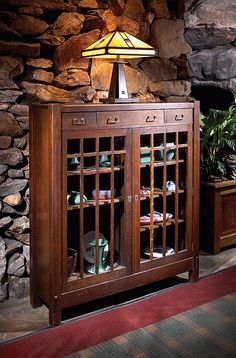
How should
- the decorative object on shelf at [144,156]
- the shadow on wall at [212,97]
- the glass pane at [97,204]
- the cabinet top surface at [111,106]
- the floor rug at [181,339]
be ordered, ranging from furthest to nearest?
the shadow on wall at [212,97] → the decorative object on shelf at [144,156] → the glass pane at [97,204] → the cabinet top surface at [111,106] → the floor rug at [181,339]

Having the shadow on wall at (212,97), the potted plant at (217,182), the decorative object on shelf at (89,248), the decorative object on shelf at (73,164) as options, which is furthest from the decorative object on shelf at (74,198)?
the shadow on wall at (212,97)

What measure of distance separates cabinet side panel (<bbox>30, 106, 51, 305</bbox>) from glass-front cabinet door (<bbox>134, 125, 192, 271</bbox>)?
2.06ft

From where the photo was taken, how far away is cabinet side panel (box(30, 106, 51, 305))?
3.02 metres

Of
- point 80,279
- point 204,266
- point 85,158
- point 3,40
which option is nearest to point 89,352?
point 80,279

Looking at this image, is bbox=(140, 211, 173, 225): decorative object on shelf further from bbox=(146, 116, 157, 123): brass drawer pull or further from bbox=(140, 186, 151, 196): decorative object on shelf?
bbox=(146, 116, 157, 123): brass drawer pull

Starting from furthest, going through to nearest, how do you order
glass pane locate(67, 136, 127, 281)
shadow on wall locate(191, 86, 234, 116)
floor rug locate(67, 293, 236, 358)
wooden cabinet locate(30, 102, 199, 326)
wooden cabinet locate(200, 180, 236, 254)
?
shadow on wall locate(191, 86, 234, 116)
wooden cabinet locate(200, 180, 236, 254)
glass pane locate(67, 136, 127, 281)
wooden cabinet locate(30, 102, 199, 326)
floor rug locate(67, 293, 236, 358)

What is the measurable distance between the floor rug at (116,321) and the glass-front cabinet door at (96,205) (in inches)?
10.0

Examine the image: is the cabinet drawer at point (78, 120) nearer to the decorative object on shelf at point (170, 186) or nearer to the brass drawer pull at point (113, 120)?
the brass drawer pull at point (113, 120)

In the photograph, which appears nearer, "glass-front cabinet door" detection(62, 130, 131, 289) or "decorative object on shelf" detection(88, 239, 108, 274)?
"glass-front cabinet door" detection(62, 130, 131, 289)

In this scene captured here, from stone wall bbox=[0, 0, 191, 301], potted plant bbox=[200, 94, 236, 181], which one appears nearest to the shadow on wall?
potted plant bbox=[200, 94, 236, 181]

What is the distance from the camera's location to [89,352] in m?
2.81

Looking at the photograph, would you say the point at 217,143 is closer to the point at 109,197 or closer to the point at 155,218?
the point at 155,218

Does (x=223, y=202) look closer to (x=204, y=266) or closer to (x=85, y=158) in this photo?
(x=204, y=266)

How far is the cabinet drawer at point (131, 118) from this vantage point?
3086 millimetres
